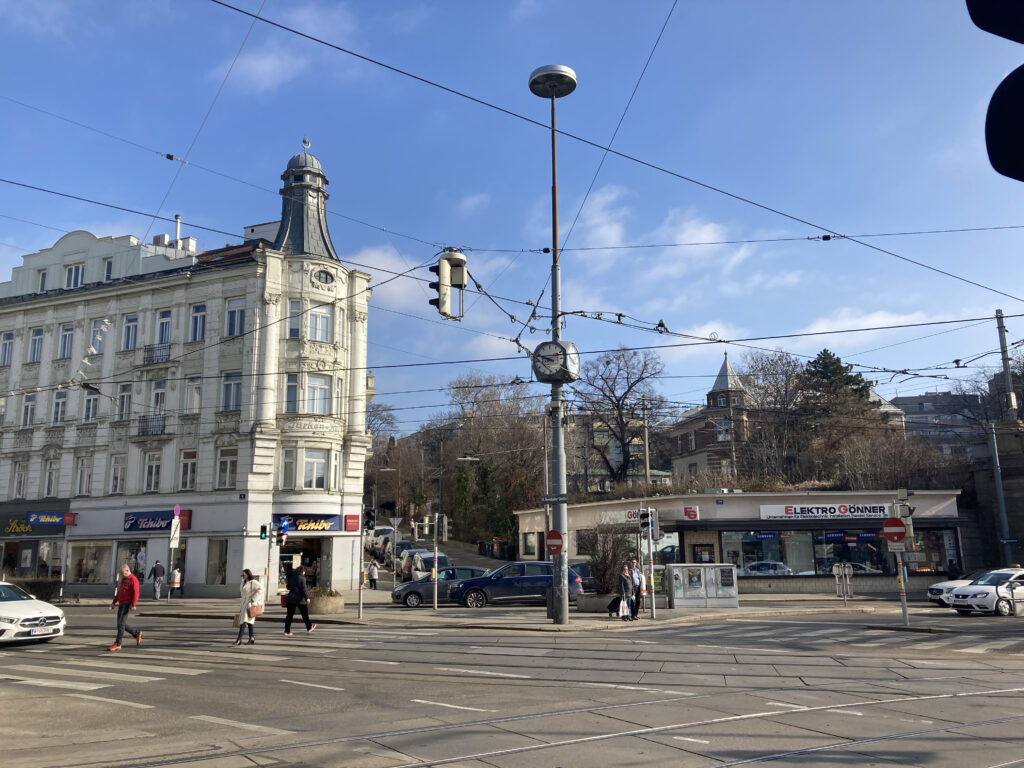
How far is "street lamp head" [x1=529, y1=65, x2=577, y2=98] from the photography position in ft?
64.8

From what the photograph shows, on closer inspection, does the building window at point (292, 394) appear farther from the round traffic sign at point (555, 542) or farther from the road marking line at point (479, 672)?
the road marking line at point (479, 672)

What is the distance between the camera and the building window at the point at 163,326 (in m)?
37.7

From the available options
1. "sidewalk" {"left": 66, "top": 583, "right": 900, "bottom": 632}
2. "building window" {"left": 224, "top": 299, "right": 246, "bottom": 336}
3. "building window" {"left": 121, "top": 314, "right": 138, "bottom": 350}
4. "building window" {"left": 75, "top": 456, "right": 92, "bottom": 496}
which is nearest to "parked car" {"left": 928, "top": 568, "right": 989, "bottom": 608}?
"sidewalk" {"left": 66, "top": 583, "right": 900, "bottom": 632}

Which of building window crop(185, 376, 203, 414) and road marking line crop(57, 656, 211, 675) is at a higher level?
building window crop(185, 376, 203, 414)

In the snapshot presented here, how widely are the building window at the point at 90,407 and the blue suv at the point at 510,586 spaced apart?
75.1 feet

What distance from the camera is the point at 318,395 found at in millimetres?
36125

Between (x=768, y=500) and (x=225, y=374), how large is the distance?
A: 25.5 meters

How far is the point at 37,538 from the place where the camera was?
39.0m

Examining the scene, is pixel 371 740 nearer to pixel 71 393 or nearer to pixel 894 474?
pixel 71 393

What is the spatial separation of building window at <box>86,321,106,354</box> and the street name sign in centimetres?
3618

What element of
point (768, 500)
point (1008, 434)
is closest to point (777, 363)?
point (1008, 434)

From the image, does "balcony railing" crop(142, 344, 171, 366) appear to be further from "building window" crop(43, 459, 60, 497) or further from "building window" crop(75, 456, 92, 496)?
"building window" crop(43, 459, 60, 497)

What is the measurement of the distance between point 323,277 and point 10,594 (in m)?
22.0

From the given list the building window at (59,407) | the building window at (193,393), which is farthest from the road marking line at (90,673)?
the building window at (59,407)
